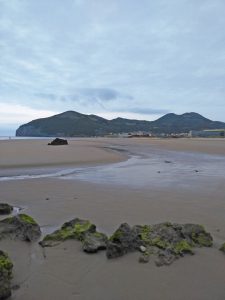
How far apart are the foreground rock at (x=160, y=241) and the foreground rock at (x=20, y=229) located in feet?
4.69

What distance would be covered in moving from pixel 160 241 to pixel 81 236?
1206 millimetres

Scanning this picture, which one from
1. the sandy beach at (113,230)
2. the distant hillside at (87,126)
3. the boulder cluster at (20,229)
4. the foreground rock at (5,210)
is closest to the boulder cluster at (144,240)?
the sandy beach at (113,230)

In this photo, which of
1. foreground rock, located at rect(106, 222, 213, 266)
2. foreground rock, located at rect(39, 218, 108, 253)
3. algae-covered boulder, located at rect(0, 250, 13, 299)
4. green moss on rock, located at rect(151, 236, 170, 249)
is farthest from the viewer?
foreground rock, located at rect(39, 218, 108, 253)

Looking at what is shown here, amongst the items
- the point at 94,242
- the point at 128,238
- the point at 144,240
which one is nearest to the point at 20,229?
the point at 94,242

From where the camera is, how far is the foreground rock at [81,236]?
4.93 meters

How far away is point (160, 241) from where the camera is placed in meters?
4.90

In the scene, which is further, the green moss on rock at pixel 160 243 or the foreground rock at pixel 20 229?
the foreground rock at pixel 20 229

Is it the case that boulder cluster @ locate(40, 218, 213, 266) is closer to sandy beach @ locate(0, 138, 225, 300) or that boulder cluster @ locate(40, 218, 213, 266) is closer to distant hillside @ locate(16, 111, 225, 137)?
sandy beach @ locate(0, 138, 225, 300)

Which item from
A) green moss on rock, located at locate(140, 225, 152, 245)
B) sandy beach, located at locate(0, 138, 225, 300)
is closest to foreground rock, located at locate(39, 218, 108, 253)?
sandy beach, located at locate(0, 138, 225, 300)

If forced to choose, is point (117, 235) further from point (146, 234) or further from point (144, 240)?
point (146, 234)

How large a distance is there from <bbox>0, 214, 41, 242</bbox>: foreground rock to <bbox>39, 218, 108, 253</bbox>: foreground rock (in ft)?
0.95

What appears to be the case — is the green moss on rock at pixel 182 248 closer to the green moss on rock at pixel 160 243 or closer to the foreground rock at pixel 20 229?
the green moss on rock at pixel 160 243

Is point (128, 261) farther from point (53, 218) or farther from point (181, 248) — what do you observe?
point (53, 218)

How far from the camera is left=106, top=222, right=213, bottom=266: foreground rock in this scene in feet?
15.3
